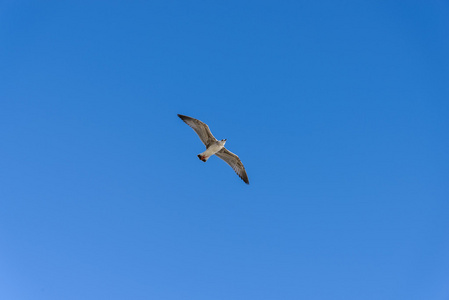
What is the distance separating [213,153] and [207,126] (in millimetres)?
1840

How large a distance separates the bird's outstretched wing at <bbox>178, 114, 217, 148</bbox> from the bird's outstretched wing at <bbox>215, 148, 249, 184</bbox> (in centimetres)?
151

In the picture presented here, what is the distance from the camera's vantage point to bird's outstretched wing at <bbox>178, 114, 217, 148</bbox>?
22766 millimetres

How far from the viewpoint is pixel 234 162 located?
995 inches

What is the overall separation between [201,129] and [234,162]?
3610mm

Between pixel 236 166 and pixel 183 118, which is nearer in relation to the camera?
pixel 183 118

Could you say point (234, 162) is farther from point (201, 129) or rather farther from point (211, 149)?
point (201, 129)

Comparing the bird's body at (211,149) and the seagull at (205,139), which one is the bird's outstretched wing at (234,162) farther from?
the bird's body at (211,149)

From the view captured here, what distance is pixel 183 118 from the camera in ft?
76.1

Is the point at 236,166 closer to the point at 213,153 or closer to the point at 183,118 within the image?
the point at 213,153

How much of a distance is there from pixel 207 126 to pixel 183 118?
5.28 ft

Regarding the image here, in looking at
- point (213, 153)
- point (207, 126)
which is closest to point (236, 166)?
point (213, 153)

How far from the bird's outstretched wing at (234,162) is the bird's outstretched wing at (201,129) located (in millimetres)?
1508

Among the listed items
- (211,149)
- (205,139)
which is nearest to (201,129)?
(205,139)

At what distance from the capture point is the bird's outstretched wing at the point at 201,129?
74.7 feet
